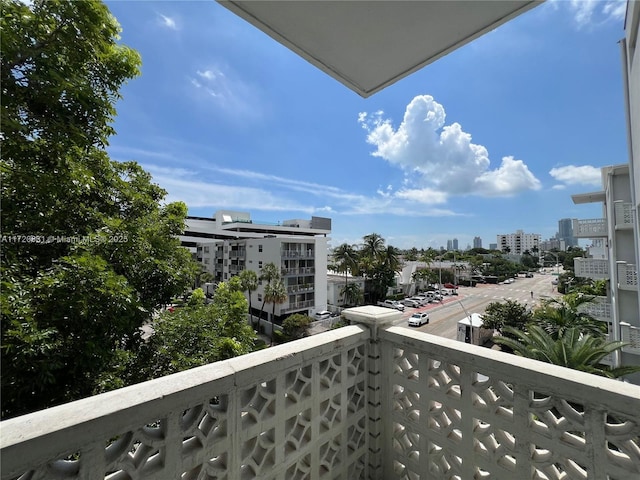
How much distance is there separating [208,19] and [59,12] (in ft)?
4.11

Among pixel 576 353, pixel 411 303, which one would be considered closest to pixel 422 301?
pixel 411 303

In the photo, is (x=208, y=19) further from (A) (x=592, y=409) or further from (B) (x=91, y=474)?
(A) (x=592, y=409)

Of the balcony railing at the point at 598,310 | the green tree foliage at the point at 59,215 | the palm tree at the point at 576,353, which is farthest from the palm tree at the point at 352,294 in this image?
the green tree foliage at the point at 59,215

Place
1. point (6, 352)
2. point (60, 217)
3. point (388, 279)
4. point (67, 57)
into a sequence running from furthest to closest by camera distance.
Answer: point (388, 279), point (60, 217), point (67, 57), point (6, 352)

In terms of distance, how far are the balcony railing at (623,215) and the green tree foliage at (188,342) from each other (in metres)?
11.0

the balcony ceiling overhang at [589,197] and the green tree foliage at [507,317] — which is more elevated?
the balcony ceiling overhang at [589,197]

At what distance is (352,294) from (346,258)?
3635mm

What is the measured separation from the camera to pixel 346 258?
26.4 metres

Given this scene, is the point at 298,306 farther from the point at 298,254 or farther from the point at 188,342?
the point at 188,342

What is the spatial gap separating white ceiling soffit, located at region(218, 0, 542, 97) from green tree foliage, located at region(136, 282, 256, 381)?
371 cm

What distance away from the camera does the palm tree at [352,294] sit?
26734 millimetres

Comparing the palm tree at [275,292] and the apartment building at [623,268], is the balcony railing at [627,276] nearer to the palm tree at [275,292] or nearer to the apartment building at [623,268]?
the apartment building at [623,268]

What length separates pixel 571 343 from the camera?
4.90 m

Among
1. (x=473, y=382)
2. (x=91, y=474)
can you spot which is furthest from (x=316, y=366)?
(x=91, y=474)
